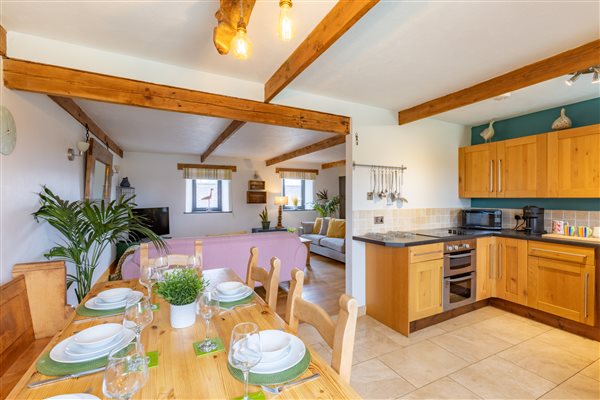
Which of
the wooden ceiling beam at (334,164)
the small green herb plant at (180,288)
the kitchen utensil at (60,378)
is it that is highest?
the wooden ceiling beam at (334,164)

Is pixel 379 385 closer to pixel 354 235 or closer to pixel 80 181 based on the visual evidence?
pixel 354 235

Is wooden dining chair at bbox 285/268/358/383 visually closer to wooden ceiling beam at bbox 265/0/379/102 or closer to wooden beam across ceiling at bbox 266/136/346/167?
wooden ceiling beam at bbox 265/0/379/102

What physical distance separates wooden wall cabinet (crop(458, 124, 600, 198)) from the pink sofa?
8.43 feet

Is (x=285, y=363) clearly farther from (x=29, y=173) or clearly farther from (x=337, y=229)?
(x=337, y=229)

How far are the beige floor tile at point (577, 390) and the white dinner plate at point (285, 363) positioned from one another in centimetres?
197

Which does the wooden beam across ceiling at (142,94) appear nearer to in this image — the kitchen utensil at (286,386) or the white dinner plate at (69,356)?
the white dinner plate at (69,356)

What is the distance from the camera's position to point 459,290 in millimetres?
2932

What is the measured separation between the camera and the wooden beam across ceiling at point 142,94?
185cm

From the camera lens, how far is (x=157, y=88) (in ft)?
7.22

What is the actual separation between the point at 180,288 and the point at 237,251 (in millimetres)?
2266

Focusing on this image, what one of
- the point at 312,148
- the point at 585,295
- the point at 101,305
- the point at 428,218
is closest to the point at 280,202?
the point at 312,148

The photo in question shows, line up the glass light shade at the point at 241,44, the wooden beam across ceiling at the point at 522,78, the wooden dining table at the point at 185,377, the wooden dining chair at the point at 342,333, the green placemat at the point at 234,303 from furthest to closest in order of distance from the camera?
the wooden beam across ceiling at the point at 522,78, the green placemat at the point at 234,303, the glass light shade at the point at 241,44, the wooden dining chair at the point at 342,333, the wooden dining table at the point at 185,377

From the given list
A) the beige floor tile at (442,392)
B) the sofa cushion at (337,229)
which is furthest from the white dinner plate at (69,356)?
the sofa cushion at (337,229)

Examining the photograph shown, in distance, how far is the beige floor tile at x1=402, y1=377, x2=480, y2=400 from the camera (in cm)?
179
